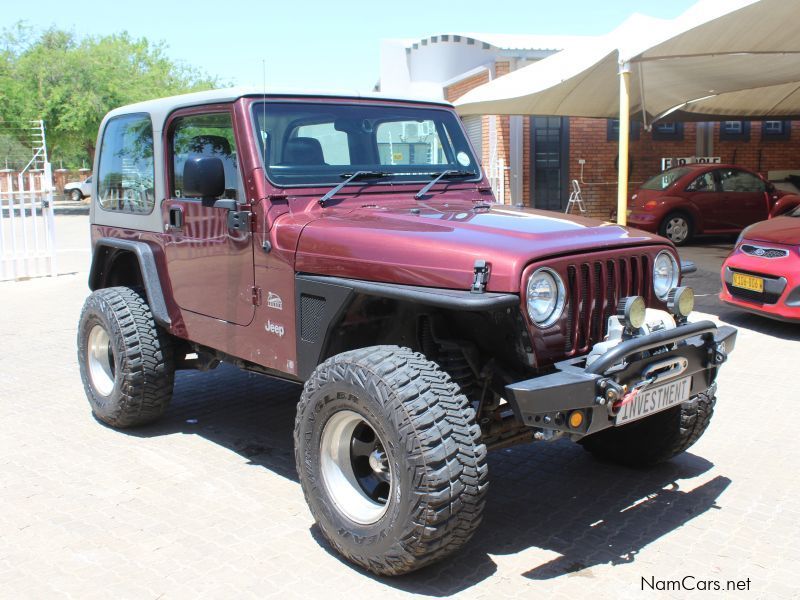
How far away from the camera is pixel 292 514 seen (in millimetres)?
3986

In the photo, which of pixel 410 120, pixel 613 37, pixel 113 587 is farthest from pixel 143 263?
pixel 613 37

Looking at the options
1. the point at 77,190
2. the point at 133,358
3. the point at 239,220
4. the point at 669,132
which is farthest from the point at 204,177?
the point at 77,190

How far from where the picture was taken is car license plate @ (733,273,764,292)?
7797 millimetres

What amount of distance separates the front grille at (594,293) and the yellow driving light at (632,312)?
0.14 meters

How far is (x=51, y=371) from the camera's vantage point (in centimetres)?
698

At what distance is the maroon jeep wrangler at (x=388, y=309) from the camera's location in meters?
3.11

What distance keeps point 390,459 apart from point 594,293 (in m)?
1.09

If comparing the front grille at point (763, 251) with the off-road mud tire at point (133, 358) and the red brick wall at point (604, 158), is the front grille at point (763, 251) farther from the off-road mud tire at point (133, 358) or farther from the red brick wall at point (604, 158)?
the red brick wall at point (604, 158)

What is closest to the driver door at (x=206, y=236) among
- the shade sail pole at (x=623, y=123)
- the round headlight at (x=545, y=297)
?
the round headlight at (x=545, y=297)

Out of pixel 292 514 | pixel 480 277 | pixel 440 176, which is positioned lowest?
pixel 292 514

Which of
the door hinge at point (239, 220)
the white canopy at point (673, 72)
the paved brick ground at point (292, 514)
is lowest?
the paved brick ground at point (292, 514)

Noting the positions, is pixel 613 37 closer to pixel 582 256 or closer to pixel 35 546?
pixel 582 256

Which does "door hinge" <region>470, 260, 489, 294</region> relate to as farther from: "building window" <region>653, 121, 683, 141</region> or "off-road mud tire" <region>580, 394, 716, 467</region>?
"building window" <region>653, 121, 683, 141</region>

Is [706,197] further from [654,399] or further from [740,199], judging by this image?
[654,399]
